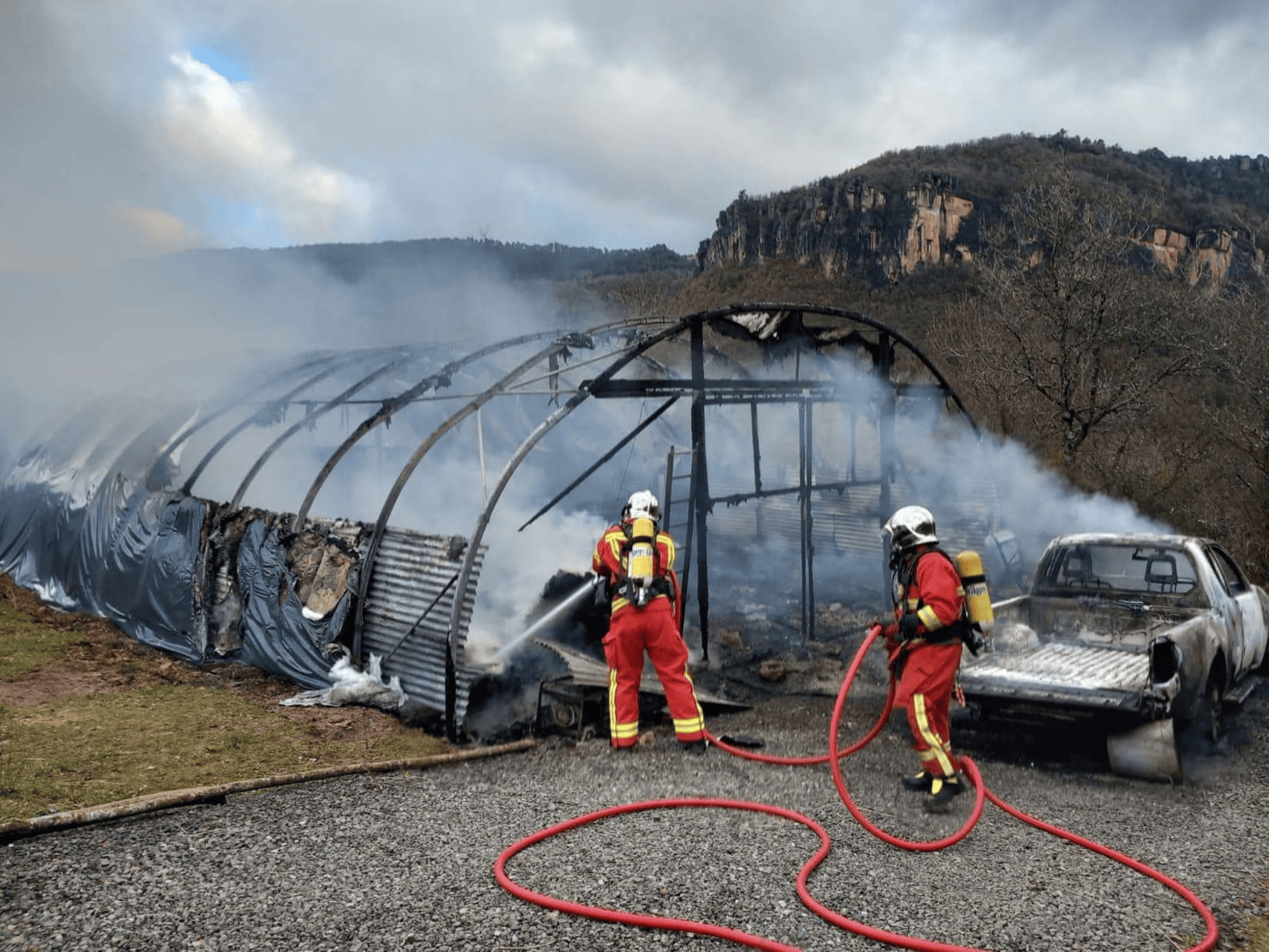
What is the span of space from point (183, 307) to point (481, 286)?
31.0ft

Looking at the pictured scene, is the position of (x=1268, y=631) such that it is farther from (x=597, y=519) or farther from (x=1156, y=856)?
(x=597, y=519)

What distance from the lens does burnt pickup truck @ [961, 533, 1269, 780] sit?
19.0 feet

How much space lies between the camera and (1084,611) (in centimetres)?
776

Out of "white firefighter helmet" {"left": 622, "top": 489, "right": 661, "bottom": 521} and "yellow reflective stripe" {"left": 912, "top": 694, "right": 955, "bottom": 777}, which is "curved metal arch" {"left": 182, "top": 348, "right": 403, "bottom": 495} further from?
"yellow reflective stripe" {"left": 912, "top": 694, "right": 955, "bottom": 777}

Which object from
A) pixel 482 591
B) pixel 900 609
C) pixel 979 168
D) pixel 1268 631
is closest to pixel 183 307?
pixel 482 591

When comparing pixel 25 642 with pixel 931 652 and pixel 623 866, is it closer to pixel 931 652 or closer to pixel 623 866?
pixel 623 866

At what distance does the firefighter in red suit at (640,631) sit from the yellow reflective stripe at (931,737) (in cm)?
168

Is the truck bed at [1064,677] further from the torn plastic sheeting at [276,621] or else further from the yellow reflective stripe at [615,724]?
the torn plastic sheeting at [276,621]

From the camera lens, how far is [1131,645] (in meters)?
7.47

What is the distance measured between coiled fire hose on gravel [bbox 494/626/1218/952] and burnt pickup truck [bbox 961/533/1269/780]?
107 cm

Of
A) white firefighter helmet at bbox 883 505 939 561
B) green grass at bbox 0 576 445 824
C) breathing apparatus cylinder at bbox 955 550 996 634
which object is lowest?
green grass at bbox 0 576 445 824

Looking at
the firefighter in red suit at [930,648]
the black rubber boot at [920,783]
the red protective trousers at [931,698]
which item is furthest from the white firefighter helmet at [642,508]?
the black rubber boot at [920,783]

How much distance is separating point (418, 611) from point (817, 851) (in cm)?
456

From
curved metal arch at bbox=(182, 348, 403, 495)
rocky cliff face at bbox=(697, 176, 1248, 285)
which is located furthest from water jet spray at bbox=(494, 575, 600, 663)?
rocky cliff face at bbox=(697, 176, 1248, 285)
